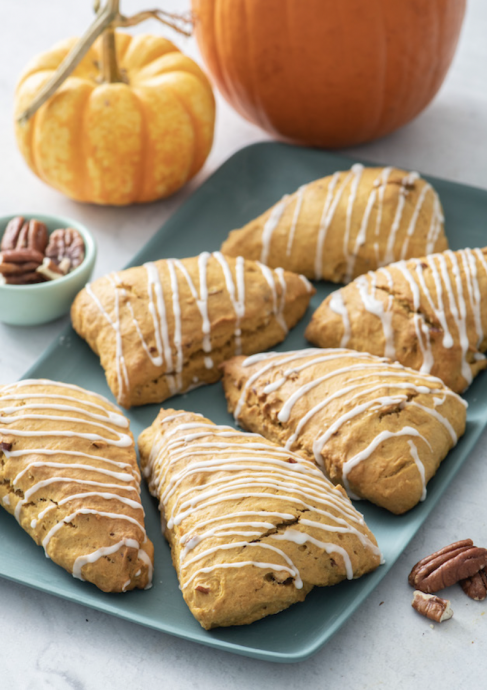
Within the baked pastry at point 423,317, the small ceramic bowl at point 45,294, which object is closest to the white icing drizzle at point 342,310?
the baked pastry at point 423,317

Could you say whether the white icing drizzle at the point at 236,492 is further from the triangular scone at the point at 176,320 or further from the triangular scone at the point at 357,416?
the triangular scone at the point at 176,320

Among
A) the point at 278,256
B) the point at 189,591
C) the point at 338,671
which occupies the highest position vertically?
the point at 278,256

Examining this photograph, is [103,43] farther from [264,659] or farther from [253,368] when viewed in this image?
[264,659]

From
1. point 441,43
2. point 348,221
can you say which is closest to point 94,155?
point 348,221

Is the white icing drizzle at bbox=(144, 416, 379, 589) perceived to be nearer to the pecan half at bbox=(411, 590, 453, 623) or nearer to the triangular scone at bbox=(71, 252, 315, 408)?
the pecan half at bbox=(411, 590, 453, 623)

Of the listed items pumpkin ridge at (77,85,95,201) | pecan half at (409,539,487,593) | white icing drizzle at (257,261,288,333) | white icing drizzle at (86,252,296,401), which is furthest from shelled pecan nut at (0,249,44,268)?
pecan half at (409,539,487,593)

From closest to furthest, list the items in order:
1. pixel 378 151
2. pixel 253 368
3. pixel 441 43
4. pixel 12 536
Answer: pixel 12 536 < pixel 253 368 < pixel 441 43 < pixel 378 151
